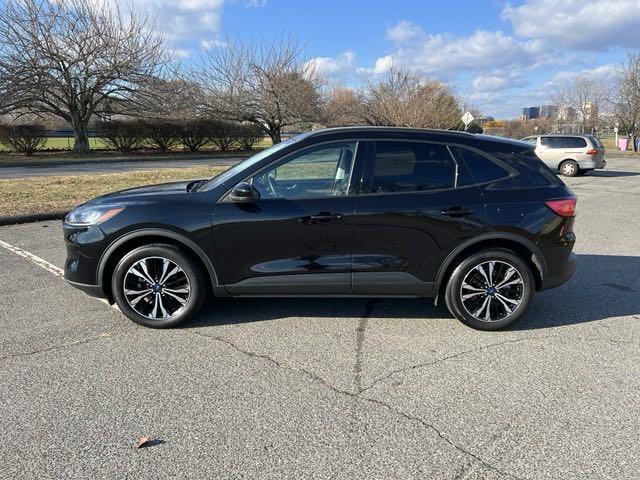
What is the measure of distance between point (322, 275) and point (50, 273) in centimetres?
349

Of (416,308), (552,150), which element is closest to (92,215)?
(416,308)

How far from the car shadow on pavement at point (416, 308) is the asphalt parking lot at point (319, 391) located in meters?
0.02

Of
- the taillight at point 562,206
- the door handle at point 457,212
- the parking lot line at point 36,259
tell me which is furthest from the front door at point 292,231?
the parking lot line at point 36,259

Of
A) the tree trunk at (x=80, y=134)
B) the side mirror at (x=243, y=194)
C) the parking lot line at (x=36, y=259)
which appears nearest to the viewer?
the side mirror at (x=243, y=194)

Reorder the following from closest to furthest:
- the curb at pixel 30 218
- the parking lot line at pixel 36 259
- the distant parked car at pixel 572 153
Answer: the parking lot line at pixel 36 259
the curb at pixel 30 218
the distant parked car at pixel 572 153

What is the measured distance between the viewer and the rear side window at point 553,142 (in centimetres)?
1862

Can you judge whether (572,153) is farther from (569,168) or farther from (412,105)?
(412,105)

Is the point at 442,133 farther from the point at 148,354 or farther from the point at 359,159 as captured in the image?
the point at 148,354

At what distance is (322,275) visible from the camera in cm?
386

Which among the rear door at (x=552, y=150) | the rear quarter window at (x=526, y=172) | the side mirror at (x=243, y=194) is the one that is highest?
the rear door at (x=552, y=150)

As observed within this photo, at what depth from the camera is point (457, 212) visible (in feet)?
12.5

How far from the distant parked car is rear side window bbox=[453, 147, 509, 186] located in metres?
16.2

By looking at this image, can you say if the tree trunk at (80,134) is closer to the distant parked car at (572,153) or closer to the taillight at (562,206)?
the distant parked car at (572,153)

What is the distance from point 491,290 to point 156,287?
284 cm
